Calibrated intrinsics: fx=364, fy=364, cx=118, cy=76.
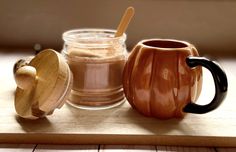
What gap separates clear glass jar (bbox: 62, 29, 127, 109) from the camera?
1.87 ft

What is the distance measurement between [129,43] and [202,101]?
42cm

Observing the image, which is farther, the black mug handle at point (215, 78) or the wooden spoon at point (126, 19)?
the wooden spoon at point (126, 19)

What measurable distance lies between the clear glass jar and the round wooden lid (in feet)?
0.15

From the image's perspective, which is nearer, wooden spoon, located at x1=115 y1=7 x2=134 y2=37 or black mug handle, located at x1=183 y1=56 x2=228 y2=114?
black mug handle, located at x1=183 y1=56 x2=228 y2=114

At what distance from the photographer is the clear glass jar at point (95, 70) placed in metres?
0.57

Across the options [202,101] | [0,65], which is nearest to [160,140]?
[202,101]

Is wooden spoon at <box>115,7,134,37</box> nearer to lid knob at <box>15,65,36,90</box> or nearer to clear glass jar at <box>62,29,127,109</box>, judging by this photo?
clear glass jar at <box>62,29,127,109</box>

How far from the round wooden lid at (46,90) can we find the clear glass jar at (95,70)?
0.05 m

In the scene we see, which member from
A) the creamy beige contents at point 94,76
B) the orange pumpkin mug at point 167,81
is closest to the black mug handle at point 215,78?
the orange pumpkin mug at point 167,81

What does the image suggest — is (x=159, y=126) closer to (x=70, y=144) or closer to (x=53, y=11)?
(x=70, y=144)

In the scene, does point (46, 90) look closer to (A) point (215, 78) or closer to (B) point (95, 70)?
(B) point (95, 70)

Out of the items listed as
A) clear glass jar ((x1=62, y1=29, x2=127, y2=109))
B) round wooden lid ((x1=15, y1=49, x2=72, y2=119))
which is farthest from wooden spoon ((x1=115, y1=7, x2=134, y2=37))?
round wooden lid ((x1=15, y1=49, x2=72, y2=119))

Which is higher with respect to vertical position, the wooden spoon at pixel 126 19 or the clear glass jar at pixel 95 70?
the wooden spoon at pixel 126 19

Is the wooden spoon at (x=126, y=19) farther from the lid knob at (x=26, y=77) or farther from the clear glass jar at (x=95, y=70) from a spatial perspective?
the lid knob at (x=26, y=77)
